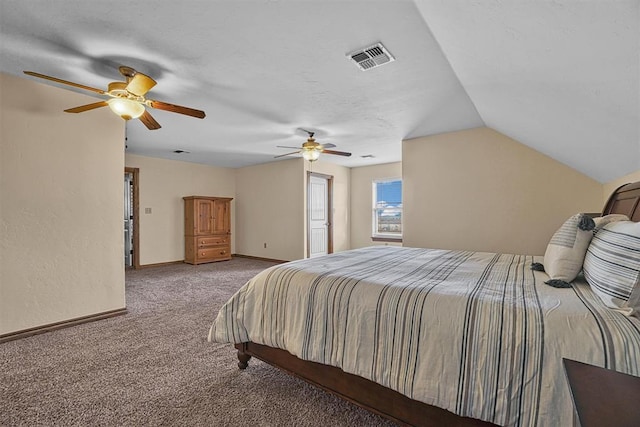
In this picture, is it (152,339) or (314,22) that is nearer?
(314,22)

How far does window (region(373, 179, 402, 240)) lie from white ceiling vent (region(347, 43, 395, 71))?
4.51 m

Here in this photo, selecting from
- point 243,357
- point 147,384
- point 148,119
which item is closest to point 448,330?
point 243,357

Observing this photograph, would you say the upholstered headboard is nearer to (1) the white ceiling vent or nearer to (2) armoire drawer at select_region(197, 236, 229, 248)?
(1) the white ceiling vent

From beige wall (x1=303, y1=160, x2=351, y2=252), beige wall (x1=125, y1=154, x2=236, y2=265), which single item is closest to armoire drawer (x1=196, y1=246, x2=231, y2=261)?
beige wall (x1=125, y1=154, x2=236, y2=265)

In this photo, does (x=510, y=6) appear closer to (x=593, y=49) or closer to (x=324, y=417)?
(x=593, y=49)

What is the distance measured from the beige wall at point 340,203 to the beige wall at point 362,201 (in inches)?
5.1

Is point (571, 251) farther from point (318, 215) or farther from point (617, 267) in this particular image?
point (318, 215)

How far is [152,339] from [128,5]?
8.14 ft

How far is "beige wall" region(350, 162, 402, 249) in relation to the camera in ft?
22.5

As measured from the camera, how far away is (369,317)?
4.72 feet

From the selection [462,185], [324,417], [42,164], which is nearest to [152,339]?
[324,417]

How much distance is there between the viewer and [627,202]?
2252 millimetres

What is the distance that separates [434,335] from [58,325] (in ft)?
11.0

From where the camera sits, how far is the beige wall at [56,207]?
2.49 meters
